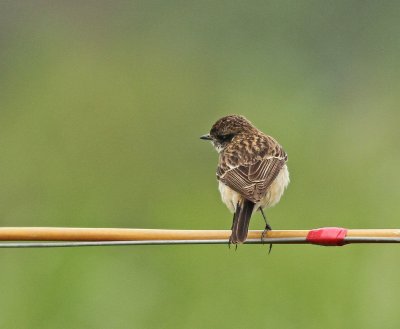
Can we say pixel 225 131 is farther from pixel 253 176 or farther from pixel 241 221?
pixel 241 221

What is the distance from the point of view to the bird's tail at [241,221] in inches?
493

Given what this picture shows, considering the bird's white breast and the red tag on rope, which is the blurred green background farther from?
the red tag on rope

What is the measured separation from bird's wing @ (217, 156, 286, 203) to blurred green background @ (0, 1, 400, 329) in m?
5.16

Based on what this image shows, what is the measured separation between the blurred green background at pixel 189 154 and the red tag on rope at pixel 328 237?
26.4ft

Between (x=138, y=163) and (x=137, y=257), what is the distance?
26.0 feet

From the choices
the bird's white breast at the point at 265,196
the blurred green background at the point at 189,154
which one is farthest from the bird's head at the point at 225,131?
the blurred green background at the point at 189,154

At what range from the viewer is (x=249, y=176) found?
44.9ft

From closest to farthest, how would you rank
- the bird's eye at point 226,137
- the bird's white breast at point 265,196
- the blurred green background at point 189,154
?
the bird's white breast at point 265,196, the bird's eye at point 226,137, the blurred green background at point 189,154

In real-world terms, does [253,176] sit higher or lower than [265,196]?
higher

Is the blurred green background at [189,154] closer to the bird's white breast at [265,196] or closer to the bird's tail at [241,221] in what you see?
the bird's white breast at [265,196]

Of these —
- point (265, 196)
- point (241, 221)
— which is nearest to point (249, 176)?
point (265, 196)

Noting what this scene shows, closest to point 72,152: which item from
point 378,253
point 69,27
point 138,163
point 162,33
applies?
point 138,163

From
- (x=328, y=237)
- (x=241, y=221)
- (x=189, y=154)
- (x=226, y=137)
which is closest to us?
(x=328, y=237)

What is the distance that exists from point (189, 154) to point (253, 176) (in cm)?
1506
